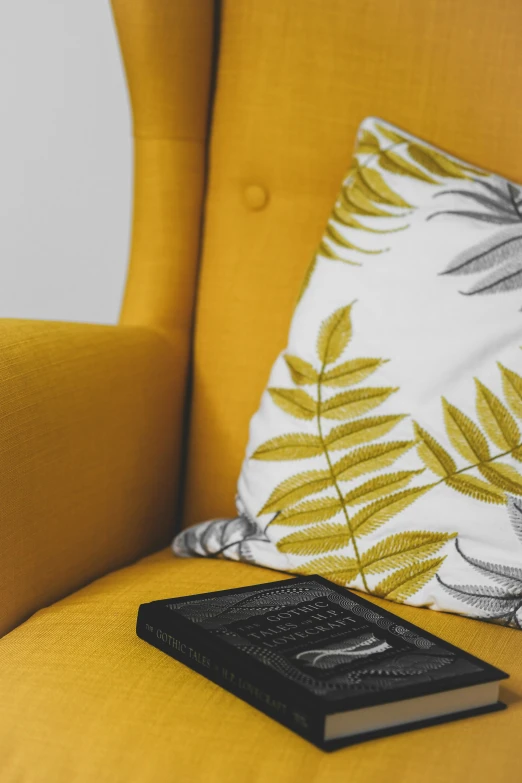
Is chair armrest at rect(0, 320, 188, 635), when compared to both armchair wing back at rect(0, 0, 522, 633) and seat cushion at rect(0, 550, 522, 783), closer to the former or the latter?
armchair wing back at rect(0, 0, 522, 633)

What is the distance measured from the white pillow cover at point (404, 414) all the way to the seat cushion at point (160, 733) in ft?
0.38

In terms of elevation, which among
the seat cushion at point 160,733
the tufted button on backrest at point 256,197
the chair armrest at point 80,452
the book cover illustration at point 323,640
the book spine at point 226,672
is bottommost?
the seat cushion at point 160,733

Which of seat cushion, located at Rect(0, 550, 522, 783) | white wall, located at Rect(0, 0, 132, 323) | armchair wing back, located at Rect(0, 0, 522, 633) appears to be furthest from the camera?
white wall, located at Rect(0, 0, 132, 323)

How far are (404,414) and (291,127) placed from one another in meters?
0.38

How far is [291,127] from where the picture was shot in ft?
3.16

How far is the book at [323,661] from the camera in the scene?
49 centimetres

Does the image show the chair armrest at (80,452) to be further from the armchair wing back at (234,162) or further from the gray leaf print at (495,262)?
the gray leaf print at (495,262)

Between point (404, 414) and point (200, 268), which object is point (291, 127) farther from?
point (404, 414)

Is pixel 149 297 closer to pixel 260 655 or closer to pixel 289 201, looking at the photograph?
pixel 289 201

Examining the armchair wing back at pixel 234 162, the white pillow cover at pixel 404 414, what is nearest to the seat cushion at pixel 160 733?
the white pillow cover at pixel 404 414

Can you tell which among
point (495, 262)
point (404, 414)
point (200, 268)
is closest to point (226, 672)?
point (404, 414)

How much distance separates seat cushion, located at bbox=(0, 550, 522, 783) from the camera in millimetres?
472

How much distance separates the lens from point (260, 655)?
21.2 inches

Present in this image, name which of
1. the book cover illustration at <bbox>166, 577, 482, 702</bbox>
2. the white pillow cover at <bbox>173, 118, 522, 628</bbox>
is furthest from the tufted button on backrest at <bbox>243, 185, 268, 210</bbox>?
the book cover illustration at <bbox>166, 577, 482, 702</bbox>
